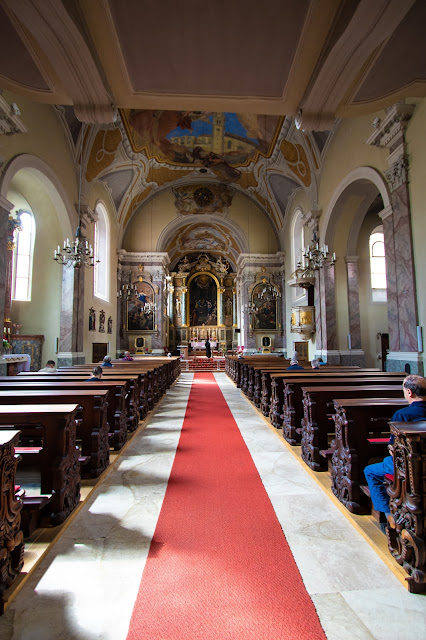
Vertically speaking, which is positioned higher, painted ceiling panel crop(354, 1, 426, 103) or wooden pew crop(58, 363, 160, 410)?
painted ceiling panel crop(354, 1, 426, 103)

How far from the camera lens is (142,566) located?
2.09m

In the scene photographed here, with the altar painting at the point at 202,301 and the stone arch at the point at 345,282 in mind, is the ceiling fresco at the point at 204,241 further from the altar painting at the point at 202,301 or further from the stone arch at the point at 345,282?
the stone arch at the point at 345,282

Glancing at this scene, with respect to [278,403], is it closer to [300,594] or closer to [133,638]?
[300,594]

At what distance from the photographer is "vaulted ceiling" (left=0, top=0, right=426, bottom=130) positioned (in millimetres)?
3463

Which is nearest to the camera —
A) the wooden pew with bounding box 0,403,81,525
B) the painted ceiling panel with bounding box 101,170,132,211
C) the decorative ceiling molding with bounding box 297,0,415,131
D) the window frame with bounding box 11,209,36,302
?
the wooden pew with bounding box 0,403,81,525

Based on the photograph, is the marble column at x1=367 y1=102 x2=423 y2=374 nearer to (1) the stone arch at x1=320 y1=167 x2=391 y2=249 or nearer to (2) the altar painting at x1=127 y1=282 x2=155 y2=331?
(1) the stone arch at x1=320 y1=167 x2=391 y2=249

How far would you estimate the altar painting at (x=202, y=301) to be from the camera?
88.8 ft

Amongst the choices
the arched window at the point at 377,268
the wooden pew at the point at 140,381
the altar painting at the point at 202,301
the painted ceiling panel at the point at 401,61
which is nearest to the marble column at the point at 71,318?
the wooden pew at the point at 140,381

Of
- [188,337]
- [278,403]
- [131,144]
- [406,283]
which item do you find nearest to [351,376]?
[278,403]

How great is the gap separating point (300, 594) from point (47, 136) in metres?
10.4

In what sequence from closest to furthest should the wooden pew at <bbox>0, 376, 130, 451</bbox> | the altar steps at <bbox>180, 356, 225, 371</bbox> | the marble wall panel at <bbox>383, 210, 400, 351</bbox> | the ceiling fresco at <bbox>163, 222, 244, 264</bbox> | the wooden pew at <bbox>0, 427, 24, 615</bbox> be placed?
the wooden pew at <bbox>0, 427, 24, 615</bbox> → the wooden pew at <bbox>0, 376, 130, 451</bbox> → the marble wall panel at <bbox>383, 210, 400, 351</bbox> → the altar steps at <bbox>180, 356, 225, 371</bbox> → the ceiling fresco at <bbox>163, 222, 244, 264</bbox>

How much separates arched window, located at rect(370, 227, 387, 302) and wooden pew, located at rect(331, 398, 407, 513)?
11.1 metres

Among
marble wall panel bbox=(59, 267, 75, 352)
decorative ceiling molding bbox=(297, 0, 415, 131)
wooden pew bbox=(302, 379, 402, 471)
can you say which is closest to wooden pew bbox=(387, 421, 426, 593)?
wooden pew bbox=(302, 379, 402, 471)

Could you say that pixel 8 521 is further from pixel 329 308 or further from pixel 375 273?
pixel 375 273
